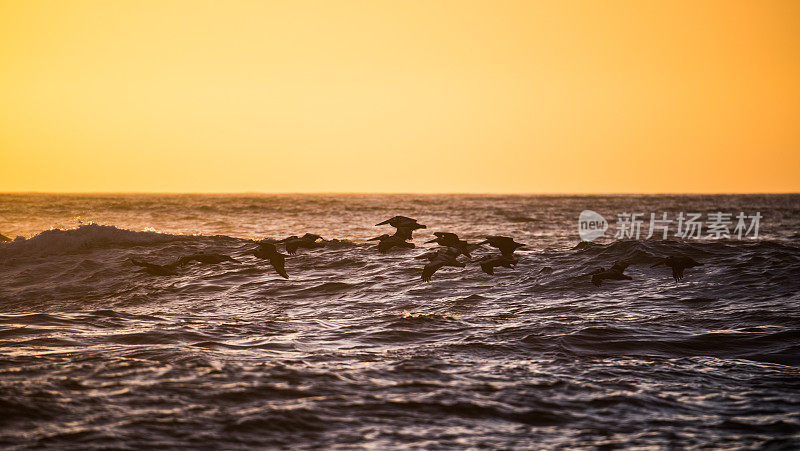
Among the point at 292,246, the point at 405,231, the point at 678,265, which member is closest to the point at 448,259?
the point at 405,231

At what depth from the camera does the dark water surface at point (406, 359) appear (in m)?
7.41

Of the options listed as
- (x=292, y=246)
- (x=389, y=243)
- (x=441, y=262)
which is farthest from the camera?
(x=292, y=246)

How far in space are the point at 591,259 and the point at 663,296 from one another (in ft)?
16.9

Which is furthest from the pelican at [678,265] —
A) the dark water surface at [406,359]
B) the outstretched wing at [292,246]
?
the outstretched wing at [292,246]

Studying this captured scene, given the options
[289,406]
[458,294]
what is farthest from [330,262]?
[289,406]

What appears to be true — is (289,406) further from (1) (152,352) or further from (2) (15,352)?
(2) (15,352)

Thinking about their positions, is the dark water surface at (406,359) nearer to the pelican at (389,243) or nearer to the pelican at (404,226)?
the pelican at (389,243)

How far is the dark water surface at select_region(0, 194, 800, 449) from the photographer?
24.3 ft

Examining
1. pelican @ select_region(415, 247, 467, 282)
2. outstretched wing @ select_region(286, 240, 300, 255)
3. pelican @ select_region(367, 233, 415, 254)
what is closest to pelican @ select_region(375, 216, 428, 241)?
pelican @ select_region(367, 233, 415, 254)

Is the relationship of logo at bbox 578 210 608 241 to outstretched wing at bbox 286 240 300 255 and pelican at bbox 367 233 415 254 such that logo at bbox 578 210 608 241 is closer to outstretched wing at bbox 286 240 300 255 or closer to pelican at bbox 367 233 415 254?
pelican at bbox 367 233 415 254

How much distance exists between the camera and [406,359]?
10266mm

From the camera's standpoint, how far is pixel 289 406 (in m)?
8.01

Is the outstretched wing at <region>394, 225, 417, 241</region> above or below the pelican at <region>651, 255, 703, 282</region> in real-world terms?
above

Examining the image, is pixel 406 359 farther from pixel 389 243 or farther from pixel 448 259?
pixel 389 243
